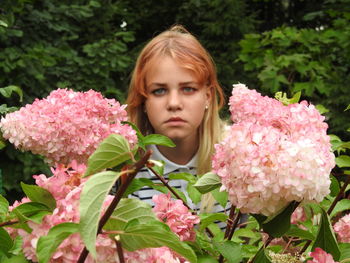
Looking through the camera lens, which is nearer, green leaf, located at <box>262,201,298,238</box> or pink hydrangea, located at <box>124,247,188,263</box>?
pink hydrangea, located at <box>124,247,188,263</box>

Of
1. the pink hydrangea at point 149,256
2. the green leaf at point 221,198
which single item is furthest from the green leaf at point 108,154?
the green leaf at point 221,198

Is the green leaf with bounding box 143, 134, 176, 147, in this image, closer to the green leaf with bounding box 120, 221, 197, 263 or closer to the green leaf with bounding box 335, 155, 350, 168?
the green leaf with bounding box 335, 155, 350, 168

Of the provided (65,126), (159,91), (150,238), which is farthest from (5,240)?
(159,91)

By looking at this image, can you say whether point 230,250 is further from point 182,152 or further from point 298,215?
point 182,152

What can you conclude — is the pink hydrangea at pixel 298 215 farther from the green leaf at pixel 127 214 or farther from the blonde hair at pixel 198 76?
the blonde hair at pixel 198 76

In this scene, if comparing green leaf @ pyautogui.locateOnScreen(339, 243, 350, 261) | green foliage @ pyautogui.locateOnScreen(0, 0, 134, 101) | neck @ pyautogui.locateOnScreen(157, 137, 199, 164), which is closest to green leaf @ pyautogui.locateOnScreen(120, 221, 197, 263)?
green leaf @ pyautogui.locateOnScreen(339, 243, 350, 261)

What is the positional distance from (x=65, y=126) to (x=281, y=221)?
0.47 metres

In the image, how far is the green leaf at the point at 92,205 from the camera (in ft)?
1.69

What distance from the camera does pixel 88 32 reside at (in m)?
5.33

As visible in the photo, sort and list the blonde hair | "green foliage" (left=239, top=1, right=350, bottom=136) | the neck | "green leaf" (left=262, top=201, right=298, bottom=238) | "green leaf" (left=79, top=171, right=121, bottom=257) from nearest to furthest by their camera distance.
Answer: "green leaf" (left=79, top=171, right=121, bottom=257) < "green leaf" (left=262, top=201, right=298, bottom=238) < the blonde hair < the neck < "green foliage" (left=239, top=1, right=350, bottom=136)

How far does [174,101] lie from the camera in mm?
1778

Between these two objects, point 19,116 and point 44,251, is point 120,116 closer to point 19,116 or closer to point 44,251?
point 19,116

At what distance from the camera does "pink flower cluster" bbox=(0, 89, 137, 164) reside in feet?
3.32

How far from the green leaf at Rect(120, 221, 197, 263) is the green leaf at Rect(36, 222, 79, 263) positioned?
0.19 feet
